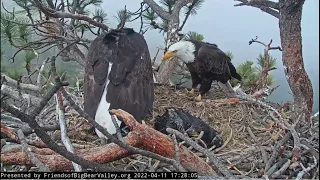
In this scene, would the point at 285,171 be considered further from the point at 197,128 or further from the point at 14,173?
the point at 14,173

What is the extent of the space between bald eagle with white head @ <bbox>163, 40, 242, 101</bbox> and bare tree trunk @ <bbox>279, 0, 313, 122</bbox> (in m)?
0.74

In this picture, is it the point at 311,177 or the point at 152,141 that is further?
the point at 311,177

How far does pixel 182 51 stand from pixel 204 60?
6.8 inches

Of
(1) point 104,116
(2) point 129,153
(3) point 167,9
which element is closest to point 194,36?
(3) point 167,9

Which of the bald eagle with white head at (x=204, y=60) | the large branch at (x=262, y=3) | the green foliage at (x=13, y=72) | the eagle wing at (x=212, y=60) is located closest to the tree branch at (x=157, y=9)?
the bald eagle with white head at (x=204, y=60)

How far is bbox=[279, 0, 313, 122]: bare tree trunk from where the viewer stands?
2266 mm

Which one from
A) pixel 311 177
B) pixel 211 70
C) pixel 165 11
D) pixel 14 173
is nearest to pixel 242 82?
pixel 211 70

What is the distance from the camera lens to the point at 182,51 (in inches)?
121

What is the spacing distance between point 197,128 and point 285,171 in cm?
57

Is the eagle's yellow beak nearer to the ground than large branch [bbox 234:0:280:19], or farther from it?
nearer to the ground

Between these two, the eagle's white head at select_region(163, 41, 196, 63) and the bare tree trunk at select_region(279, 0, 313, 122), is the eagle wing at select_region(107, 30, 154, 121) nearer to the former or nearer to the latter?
the eagle's white head at select_region(163, 41, 196, 63)

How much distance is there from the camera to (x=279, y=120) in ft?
8.13

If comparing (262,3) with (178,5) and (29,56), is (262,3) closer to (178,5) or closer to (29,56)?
(178,5)

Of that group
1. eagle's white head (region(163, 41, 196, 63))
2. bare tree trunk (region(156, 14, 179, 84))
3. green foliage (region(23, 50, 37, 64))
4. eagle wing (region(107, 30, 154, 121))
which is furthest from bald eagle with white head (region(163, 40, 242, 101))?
green foliage (region(23, 50, 37, 64))
